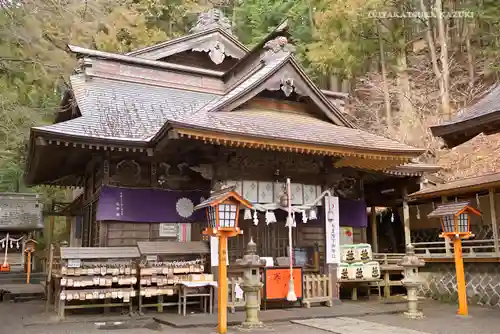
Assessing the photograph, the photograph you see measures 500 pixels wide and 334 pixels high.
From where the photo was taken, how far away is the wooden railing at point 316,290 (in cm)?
1185

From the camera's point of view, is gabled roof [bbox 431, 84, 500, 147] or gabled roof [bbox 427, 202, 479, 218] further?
gabled roof [bbox 427, 202, 479, 218]

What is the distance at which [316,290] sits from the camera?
12.0m

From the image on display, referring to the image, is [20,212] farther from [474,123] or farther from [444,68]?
[474,123]

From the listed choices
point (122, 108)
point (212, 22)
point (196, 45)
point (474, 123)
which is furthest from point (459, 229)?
point (212, 22)

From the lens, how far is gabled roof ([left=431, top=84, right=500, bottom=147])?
9.61 metres

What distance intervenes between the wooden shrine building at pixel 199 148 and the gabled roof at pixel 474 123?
4.21 ft

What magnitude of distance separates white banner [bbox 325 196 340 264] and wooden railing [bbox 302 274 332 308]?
0.58 m

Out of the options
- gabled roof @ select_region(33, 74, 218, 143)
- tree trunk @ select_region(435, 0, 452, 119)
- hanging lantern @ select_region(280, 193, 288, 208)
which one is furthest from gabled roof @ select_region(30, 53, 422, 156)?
tree trunk @ select_region(435, 0, 452, 119)

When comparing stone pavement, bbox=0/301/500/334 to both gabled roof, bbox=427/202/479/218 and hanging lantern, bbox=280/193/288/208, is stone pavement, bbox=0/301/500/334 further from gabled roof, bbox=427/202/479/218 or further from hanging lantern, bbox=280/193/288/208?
hanging lantern, bbox=280/193/288/208

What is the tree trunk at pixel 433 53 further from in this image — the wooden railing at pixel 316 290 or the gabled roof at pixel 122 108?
the wooden railing at pixel 316 290

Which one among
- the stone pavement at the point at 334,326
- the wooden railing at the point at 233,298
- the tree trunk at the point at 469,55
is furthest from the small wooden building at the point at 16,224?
the tree trunk at the point at 469,55

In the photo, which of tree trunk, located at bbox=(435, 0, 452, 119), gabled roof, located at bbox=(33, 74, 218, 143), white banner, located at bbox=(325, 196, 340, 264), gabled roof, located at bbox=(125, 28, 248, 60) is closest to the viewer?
gabled roof, located at bbox=(33, 74, 218, 143)

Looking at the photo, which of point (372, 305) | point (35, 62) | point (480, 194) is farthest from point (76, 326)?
point (480, 194)

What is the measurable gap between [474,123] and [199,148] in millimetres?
6208
